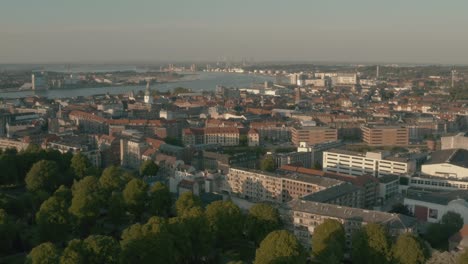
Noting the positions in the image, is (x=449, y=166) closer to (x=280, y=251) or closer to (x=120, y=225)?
(x=280, y=251)

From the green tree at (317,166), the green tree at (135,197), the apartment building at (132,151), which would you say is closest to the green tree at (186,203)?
the green tree at (135,197)

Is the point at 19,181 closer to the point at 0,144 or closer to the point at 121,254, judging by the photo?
the point at 0,144

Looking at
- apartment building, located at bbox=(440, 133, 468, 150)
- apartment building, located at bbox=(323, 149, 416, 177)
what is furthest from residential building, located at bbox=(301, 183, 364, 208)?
apartment building, located at bbox=(440, 133, 468, 150)

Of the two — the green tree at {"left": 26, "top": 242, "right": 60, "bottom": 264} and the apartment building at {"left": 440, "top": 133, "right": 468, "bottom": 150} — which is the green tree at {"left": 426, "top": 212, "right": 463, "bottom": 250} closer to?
the green tree at {"left": 26, "top": 242, "right": 60, "bottom": 264}

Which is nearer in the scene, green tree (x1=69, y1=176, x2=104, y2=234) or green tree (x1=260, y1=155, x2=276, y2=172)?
green tree (x1=69, y1=176, x2=104, y2=234)

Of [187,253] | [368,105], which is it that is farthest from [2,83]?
[187,253]
